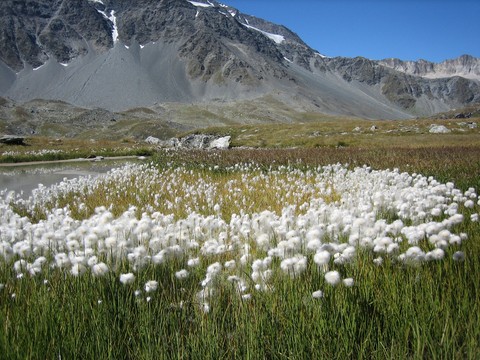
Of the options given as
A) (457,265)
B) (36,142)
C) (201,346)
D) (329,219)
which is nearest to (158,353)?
(201,346)

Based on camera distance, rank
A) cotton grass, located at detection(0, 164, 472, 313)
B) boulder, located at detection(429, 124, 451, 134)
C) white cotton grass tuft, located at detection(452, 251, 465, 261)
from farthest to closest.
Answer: boulder, located at detection(429, 124, 451, 134) → cotton grass, located at detection(0, 164, 472, 313) → white cotton grass tuft, located at detection(452, 251, 465, 261)

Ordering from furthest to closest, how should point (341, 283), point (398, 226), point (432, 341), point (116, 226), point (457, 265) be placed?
point (116, 226), point (398, 226), point (457, 265), point (341, 283), point (432, 341)

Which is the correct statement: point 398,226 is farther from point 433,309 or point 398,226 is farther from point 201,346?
point 201,346

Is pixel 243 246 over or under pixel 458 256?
under

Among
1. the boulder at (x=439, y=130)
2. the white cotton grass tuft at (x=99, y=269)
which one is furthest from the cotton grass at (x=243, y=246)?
the boulder at (x=439, y=130)

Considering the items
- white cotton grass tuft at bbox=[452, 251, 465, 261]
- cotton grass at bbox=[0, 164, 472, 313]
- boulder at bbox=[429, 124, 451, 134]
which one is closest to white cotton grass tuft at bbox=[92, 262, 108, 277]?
cotton grass at bbox=[0, 164, 472, 313]

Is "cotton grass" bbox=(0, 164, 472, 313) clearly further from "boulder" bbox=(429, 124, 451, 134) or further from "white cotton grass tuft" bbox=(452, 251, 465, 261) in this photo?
"boulder" bbox=(429, 124, 451, 134)

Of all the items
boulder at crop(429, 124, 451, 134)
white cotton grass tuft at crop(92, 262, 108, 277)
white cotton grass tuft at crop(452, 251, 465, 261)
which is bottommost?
white cotton grass tuft at crop(92, 262, 108, 277)

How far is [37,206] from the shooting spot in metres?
10.8

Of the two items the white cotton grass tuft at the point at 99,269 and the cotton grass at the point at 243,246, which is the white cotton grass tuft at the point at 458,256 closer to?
the cotton grass at the point at 243,246

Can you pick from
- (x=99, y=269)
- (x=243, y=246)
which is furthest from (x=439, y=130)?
(x=99, y=269)

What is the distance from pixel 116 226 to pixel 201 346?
7.67 ft

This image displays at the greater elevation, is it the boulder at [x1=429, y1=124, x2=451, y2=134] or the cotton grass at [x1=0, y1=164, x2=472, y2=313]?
the boulder at [x1=429, y1=124, x2=451, y2=134]

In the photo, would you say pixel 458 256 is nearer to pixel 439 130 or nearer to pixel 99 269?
pixel 99 269
